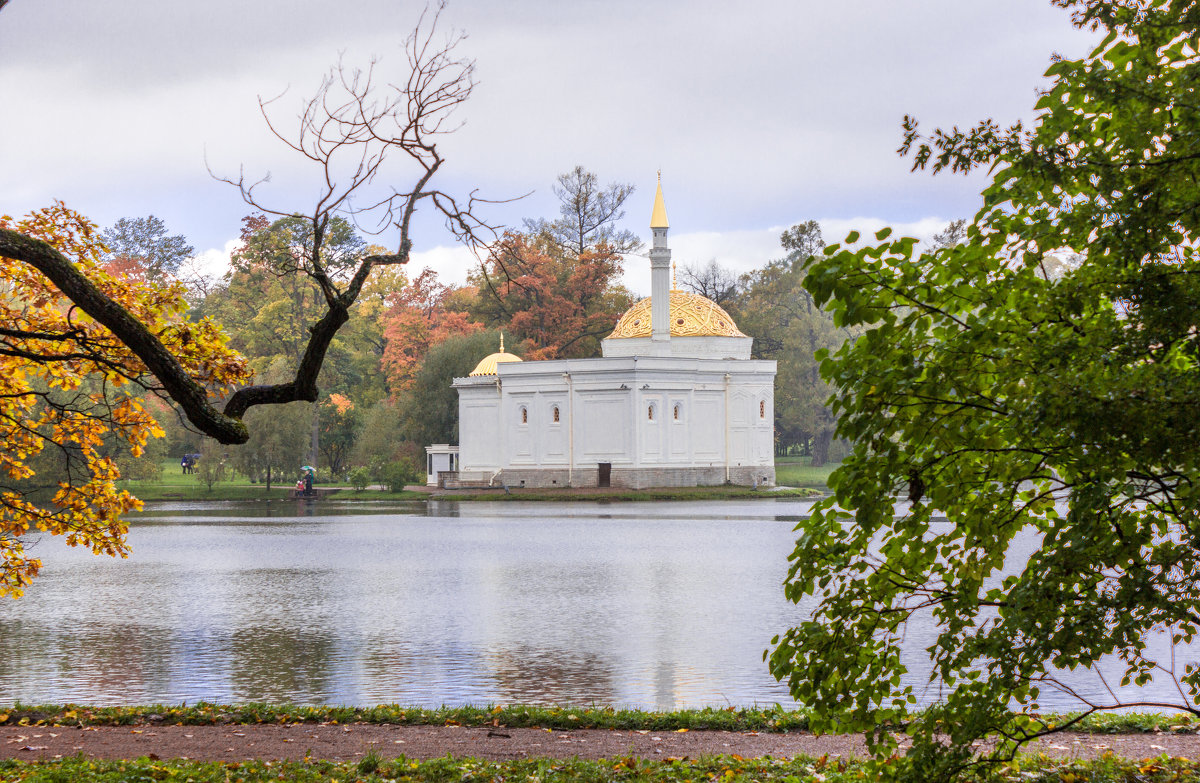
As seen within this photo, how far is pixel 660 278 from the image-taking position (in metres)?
55.2

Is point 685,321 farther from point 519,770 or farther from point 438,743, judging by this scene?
point 519,770

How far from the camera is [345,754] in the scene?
7.48m

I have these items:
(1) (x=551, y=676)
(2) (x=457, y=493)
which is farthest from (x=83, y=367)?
(2) (x=457, y=493)

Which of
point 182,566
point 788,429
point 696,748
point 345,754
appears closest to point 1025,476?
point 696,748

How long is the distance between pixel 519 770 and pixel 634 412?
46.3 metres

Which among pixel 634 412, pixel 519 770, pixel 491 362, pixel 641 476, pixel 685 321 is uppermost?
pixel 685 321

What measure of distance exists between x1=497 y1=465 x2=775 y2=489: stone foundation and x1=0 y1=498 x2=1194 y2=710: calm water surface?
2200 cm

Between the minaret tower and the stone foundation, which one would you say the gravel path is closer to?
the stone foundation

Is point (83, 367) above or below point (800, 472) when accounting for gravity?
above

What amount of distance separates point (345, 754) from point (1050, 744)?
15.4 feet

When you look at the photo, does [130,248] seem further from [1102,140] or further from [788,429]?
[1102,140]

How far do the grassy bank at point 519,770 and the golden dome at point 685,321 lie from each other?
165ft

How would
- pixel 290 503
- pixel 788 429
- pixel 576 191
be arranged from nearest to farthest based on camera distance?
pixel 290 503
pixel 576 191
pixel 788 429

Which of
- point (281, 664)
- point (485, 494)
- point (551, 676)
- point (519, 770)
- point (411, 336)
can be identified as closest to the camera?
point (519, 770)
